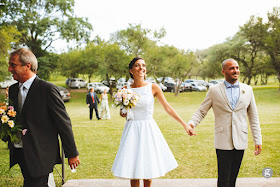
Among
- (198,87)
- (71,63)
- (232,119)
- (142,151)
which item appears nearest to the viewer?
(232,119)

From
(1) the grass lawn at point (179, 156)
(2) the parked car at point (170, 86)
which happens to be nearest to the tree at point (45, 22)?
(2) the parked car at point (170, 86)

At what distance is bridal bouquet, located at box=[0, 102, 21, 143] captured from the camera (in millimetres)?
2852

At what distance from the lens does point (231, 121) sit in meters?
3.88

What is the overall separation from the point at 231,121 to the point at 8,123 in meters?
2.85

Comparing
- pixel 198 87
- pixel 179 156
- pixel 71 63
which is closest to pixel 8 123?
pixel 179 156

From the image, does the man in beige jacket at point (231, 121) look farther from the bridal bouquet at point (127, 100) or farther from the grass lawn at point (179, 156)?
the grass lawn at point (179, 156)

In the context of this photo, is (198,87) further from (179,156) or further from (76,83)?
(179,156)

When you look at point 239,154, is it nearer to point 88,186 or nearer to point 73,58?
point 88,186

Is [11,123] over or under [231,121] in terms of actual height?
over

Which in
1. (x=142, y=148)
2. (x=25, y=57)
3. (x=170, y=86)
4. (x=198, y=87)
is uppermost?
(x=25, y=57)

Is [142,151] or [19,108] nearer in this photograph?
[19,108]

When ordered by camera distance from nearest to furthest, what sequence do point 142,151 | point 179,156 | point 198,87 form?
point 142,151
point 179,156
point 198,87

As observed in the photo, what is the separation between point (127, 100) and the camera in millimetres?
4164

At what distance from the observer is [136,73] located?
4344mm
